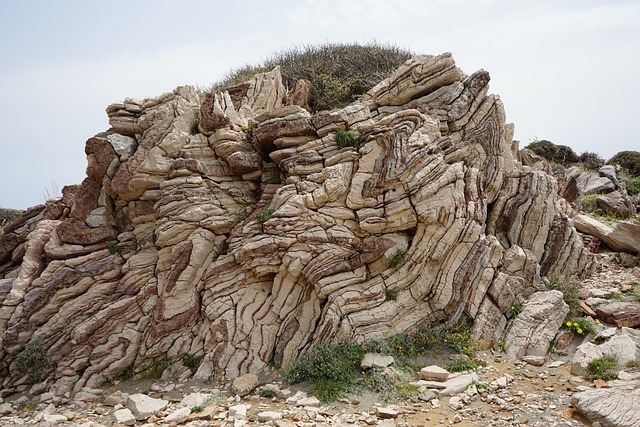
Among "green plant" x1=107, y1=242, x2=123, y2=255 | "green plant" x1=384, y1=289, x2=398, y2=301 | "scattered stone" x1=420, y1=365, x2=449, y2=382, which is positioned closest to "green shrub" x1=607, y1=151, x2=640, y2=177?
"green plant" x1=384, y1=289, x2=398, y2=301

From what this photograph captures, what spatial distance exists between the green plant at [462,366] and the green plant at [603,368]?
7.53 feet

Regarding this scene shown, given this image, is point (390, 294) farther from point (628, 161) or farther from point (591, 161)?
point (628, 161)

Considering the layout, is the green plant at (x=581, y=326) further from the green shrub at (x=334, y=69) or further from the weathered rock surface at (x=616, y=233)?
the green shrub at (x=334, y=69)

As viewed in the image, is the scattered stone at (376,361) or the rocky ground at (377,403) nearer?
the rocky ground at (377,403)

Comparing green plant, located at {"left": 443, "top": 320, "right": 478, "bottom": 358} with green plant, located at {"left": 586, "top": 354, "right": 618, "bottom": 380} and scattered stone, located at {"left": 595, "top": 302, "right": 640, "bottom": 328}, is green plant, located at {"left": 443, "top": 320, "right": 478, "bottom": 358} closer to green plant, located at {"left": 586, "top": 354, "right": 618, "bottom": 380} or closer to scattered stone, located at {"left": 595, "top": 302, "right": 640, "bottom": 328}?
green plant, located at {"left": 586, "top": 354, "right": 618, "bottom": 380}

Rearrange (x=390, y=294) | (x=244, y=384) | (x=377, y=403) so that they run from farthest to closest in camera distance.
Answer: (x=390, y=294), (x=244, y=384), (x=377, y=403)

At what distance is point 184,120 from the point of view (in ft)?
46.1

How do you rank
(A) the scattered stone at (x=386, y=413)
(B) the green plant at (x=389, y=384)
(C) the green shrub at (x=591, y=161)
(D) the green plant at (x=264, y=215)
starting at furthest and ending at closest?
(C) the green shrub at (x=591, y=161) → (D) the green plant at (x=264, y=215) → (B) the green plant at (x=389, y=384) → (A) the scattered stone at (x=386, y=413)

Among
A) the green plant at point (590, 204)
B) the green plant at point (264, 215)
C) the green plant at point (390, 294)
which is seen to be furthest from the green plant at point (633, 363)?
the green plant at point (590, 204)

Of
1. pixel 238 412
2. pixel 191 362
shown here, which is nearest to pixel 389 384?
pixel 238 412

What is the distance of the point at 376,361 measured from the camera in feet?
32.7

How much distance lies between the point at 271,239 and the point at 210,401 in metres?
4.27

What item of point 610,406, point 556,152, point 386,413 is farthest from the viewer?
point 556,152

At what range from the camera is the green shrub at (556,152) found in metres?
28.0
